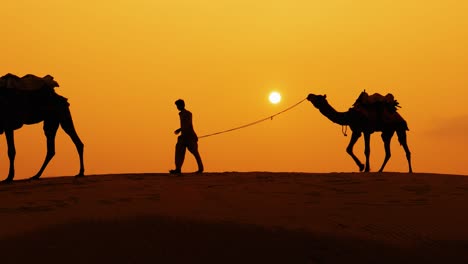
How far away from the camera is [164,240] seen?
8734 mm

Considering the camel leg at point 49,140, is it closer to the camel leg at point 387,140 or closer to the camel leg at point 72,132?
the camel leg at point 72,132

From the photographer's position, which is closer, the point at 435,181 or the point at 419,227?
the point at 419,227

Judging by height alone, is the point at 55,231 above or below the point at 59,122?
below

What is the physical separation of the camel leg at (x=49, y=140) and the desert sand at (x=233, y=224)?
3.38 metres

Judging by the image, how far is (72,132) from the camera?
723 inches

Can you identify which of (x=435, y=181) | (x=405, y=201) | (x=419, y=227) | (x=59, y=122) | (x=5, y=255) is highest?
(x=59, y=122)

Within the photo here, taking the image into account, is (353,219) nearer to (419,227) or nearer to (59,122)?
(419,227)

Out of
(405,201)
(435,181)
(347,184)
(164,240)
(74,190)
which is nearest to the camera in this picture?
(164,240)

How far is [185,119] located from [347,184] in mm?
4757

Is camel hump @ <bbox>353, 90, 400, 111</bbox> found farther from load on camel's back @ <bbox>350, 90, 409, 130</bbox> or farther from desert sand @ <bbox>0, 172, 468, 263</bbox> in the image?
desert sand @ <bbox>0, 172, 468, 263</bbox>

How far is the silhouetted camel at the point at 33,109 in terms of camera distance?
17141mm

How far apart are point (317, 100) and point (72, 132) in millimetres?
6717

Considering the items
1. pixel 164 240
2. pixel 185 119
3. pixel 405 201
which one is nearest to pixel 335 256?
pixel 164 240

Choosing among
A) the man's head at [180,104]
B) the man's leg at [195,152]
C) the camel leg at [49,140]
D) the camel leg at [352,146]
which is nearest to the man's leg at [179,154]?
the man's leg at [195,152]
